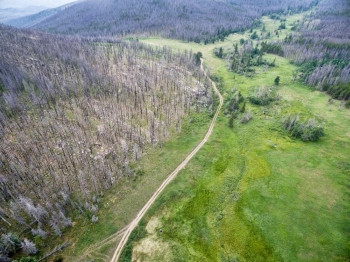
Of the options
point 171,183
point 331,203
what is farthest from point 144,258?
point 331,203

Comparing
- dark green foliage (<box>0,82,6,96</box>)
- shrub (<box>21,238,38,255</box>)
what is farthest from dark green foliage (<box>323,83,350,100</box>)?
dark green foliage (<box>0,82,6,96</box>)

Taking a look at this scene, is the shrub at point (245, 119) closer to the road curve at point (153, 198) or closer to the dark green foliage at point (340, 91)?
the road curve at point (153, 198)

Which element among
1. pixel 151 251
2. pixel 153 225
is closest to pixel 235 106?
pixel 153 225

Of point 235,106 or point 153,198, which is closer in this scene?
point 153,198

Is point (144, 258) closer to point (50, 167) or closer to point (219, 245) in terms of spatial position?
point (219, 245)

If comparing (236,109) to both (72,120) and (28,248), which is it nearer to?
(72,120)

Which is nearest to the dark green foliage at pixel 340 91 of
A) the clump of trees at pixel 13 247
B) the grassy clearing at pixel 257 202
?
the grassy clearing at pixel 257 202

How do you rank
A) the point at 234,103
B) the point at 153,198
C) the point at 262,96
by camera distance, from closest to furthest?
1. the point at 153,198
2. the point at 234,103
3. the point at 262,96
